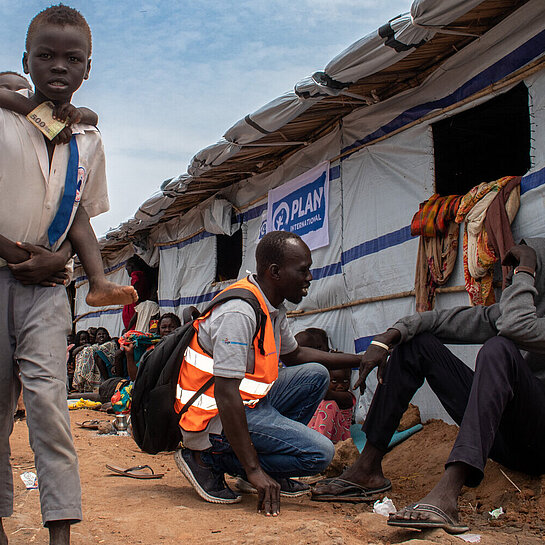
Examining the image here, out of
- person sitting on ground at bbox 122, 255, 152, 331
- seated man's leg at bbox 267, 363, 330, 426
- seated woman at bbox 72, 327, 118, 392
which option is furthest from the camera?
person sitting on ground at bbox 122, 255, 152, 331

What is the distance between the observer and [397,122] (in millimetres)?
4922

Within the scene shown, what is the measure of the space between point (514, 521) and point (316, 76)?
131 inches

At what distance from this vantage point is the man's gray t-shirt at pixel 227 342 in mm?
2553

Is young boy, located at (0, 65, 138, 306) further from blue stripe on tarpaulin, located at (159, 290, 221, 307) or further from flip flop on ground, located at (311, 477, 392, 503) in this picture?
blue stripe on tarpaulin, located at (159, 290, 221, 307)

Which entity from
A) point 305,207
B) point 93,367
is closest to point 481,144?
point 305,207

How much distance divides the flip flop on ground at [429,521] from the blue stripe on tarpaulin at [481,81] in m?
2.79

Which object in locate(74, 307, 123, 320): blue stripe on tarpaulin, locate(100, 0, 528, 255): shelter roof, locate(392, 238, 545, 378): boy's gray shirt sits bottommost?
locate(392, 238, 545, 378): boy's gray shirt

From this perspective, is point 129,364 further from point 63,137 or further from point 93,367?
point 63,137

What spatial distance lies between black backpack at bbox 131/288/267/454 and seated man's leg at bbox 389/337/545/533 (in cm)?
96

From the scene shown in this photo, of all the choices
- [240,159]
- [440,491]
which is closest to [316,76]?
[240,159]

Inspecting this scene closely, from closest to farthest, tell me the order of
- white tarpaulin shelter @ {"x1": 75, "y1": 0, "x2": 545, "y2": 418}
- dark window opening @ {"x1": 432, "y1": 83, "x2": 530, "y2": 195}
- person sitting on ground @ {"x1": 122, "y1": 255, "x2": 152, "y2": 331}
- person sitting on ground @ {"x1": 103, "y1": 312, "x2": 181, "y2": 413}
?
white tarpaulin shelter @ {"x1": 75, "y1": 0, "x2": 545, "y2": 418}, dark window opening @ {"x1": 432, "y1": 83, "x2": 530, "y2": 195}, person sitting on ground @ {"x1": 103, "y1": 312, "x2": 181, "y2": 413}, person sitting on ground @ {"x1": 122, "y1": 255, "x2": 152, "y2": 331}

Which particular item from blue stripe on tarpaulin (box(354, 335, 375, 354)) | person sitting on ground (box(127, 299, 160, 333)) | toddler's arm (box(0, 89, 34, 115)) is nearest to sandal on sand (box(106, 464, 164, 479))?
blue stripe on tarpaulin (box(354, 335, 375, 354))

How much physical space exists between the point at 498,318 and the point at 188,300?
23.2 ft

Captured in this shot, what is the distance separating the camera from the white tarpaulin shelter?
145 inches
